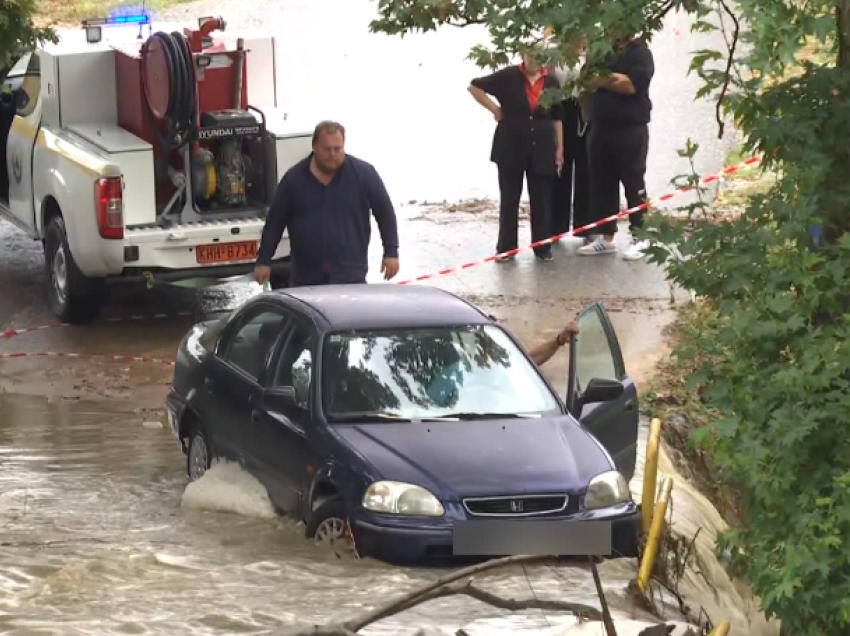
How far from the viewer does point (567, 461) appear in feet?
27.1

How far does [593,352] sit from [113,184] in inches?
189

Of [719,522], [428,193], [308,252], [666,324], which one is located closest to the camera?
[719,522]

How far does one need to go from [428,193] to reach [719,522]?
9.30 m

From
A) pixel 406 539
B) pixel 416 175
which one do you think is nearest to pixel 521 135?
pixel 416 175

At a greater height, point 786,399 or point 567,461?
point 786,399

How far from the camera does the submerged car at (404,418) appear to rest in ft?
26.2

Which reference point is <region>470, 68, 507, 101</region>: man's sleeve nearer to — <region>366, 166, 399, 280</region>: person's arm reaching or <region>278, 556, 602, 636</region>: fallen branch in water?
<region>366, 166, 399, 280</region>: person's arm reaching

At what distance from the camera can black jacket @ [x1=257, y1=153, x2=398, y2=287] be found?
11102 millimetres

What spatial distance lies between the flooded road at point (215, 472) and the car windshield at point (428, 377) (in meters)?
0.75

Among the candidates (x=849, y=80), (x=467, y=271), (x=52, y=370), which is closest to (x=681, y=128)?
(x=467, y=271)

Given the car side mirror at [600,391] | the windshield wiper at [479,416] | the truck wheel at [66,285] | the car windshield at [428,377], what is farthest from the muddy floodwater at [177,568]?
the truck wheel at [66,285]

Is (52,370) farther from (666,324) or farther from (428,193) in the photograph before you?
(428,193)

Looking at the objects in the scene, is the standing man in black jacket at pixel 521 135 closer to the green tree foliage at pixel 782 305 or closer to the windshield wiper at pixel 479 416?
the windshield wiper at pixel 479 416

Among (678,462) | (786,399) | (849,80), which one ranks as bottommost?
(678,462)
